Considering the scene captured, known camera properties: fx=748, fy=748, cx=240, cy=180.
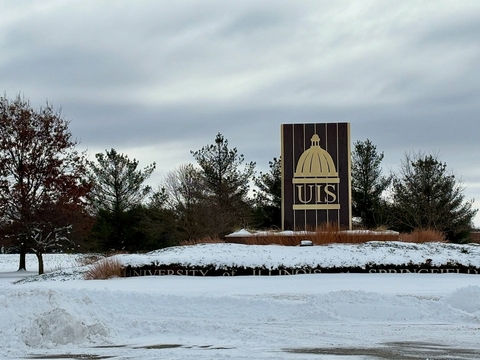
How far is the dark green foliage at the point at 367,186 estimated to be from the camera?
50031mm

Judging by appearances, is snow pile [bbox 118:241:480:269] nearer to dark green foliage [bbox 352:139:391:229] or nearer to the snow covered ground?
the snow covered ground

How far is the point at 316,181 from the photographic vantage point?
30.0 metres

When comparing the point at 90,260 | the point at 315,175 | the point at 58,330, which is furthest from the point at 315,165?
the point at 58,330

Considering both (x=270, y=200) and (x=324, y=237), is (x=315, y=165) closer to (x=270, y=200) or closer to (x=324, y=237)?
(x=324, y=237)

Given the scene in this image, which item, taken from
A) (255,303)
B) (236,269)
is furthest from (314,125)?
(255,303)

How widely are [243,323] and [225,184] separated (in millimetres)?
41803

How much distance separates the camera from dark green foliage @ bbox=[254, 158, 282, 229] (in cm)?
4828

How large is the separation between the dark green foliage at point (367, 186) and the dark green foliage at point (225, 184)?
7.43 m

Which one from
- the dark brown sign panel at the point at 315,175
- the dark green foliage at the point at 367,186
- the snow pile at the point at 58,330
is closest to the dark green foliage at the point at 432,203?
the dark green foliage at the point at 367,186

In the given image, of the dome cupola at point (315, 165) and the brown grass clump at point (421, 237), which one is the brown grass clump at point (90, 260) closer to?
the dome cupola at point (315, 165)

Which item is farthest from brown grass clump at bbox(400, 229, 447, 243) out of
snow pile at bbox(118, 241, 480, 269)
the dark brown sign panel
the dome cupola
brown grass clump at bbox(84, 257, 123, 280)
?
brown grass clump at bbox(84, 257, 123, 280)

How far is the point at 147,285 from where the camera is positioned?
17.9 m

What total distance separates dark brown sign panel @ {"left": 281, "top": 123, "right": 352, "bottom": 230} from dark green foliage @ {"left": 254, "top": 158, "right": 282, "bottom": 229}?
55.2ft

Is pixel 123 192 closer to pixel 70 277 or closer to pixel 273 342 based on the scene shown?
pixel 70 277
